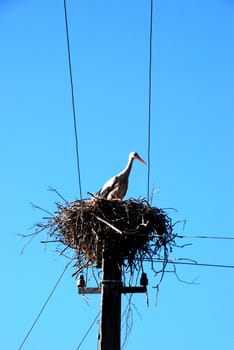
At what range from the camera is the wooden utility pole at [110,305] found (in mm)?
5327

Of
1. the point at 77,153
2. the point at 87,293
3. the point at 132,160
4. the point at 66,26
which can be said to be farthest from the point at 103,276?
the point at 132,160

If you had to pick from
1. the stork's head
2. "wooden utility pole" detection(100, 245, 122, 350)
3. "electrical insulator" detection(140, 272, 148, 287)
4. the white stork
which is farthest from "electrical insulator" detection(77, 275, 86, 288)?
the stork's head

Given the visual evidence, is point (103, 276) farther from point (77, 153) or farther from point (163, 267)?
point (77, 153)

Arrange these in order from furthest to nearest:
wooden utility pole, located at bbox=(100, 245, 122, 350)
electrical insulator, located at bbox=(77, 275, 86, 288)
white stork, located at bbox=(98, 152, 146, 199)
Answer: white stork, located at bbox=(98, 152, 146, 199) → electrical insulator, located at bbox=(77, 275, 86, 288) → wooden utility pole, located at bbox=(100, 245, 122, 350)

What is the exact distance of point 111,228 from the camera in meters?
6.45

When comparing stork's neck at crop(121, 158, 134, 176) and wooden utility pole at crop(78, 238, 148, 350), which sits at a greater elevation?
stork's neck at crop(121, 158, 134, 176)

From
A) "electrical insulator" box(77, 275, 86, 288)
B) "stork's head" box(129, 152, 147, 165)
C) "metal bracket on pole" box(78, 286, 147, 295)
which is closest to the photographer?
"metal bracket on pole" box(78, 286, 147, 295)

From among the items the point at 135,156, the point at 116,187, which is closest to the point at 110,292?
the point at 116,187

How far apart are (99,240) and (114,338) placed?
1245 mm

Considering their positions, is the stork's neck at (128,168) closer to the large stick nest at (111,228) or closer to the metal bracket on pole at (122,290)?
the large stick nest at (111,228)

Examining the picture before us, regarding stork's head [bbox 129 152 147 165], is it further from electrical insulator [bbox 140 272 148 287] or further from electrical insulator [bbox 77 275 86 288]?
electrical insulator [bbox 140 272 148 287]

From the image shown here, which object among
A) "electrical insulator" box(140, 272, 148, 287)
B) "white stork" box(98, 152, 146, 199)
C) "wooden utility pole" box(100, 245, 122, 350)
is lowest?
"wooden utility pole" box(100, 245, 122, 350)

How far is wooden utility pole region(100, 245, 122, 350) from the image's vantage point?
17.5 feet

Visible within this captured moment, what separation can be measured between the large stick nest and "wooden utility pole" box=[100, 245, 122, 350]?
0.87 feet
